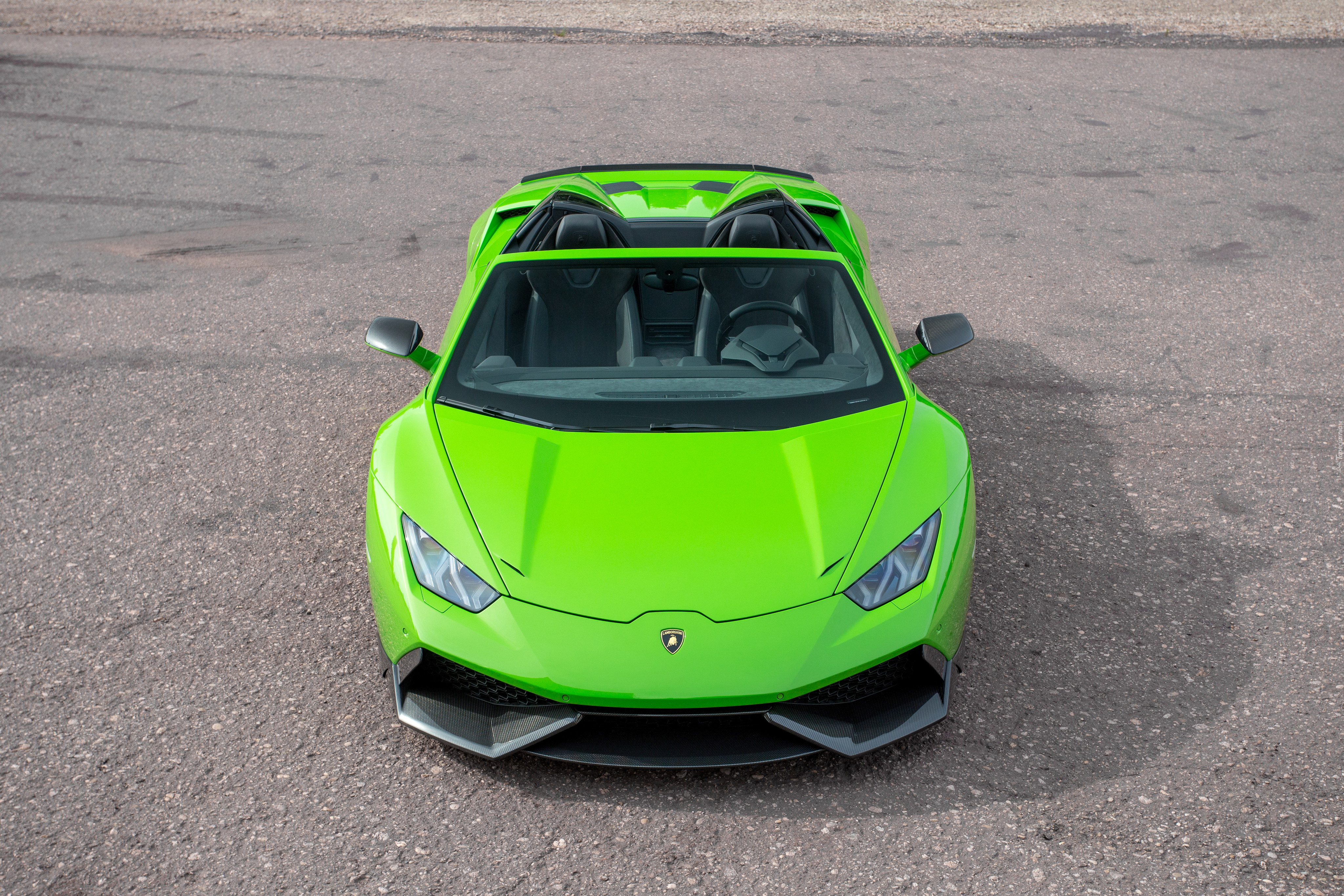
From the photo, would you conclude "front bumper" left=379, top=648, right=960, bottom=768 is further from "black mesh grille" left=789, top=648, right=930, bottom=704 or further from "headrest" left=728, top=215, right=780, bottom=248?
"headrest" left=728, top=215, right=780, bottom=248

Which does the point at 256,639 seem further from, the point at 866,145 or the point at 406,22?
the point at 406,22

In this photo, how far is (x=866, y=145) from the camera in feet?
30.6

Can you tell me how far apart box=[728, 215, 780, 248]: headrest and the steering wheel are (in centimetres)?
39

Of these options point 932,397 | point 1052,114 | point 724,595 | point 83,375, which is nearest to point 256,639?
point 724,595

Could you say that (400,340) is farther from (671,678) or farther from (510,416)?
(671,678)

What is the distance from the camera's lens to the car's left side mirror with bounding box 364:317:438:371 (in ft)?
12.7

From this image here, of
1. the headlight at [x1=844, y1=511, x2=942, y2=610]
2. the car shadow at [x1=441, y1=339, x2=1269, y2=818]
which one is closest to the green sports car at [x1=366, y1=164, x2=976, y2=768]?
the headlight at [x1=844, y1=511, x2=942, y2=610]

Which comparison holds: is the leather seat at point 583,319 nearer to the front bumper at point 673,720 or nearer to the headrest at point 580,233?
the headrest at point 580,233

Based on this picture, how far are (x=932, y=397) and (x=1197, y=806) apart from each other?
2787 mm

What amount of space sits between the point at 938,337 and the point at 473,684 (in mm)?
2236

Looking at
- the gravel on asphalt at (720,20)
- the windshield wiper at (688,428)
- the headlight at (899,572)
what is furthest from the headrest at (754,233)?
the gravel on asphalt at (720,20)

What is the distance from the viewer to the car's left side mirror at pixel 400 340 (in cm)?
387

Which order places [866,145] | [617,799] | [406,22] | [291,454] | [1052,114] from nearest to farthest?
[617,799], [291,454], [866,145], [1052,114], [406,22]

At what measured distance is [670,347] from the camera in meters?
4.32
